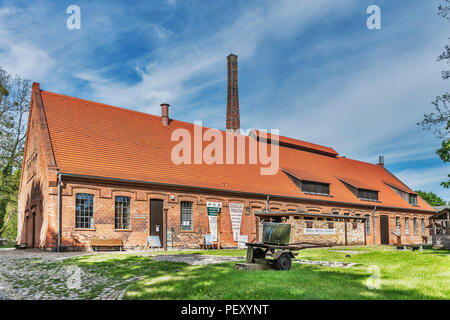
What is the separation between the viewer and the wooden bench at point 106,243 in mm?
19625

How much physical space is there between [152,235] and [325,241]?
10.4m

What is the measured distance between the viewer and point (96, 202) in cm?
2033

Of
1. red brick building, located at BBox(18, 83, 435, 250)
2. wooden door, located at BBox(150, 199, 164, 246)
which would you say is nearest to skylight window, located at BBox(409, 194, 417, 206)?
red brick building, located at BBox(18, 83, 435, 250)

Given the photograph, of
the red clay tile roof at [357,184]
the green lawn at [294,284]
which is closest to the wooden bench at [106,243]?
the green lawn at [294,284]

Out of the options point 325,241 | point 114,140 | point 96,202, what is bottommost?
point 325,241

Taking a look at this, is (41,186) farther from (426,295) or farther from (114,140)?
(426,295)

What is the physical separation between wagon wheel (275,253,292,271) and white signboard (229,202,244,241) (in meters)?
15.6

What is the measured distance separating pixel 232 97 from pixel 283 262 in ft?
108

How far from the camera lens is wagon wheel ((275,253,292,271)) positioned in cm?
1013

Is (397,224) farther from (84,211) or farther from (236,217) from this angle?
(84,211)

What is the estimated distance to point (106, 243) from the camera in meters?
19.9

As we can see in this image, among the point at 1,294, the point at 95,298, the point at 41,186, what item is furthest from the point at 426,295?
the point at 41,186

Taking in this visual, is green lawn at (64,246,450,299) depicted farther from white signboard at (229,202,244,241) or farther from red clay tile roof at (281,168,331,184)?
red clay tile roof at (281,168,331,184)

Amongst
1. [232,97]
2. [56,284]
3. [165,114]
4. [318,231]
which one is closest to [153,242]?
[318,231]
